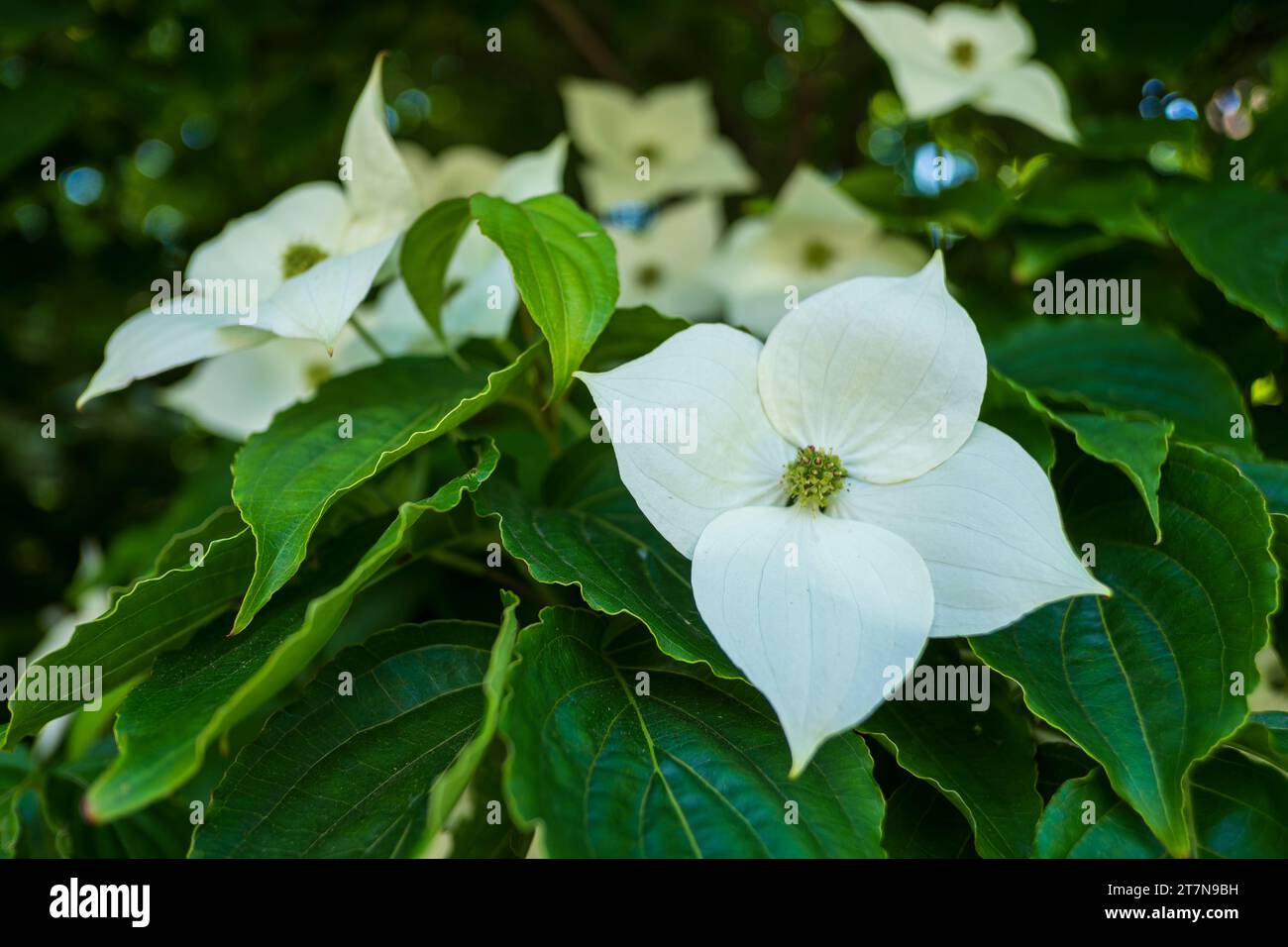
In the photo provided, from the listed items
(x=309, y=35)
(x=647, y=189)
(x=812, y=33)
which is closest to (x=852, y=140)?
(x=647, y=189)

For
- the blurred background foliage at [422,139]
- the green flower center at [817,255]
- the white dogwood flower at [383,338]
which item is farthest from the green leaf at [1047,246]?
the white dogwood flower at [383,338]

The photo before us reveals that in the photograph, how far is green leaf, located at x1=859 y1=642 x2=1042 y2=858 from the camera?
0.58 m

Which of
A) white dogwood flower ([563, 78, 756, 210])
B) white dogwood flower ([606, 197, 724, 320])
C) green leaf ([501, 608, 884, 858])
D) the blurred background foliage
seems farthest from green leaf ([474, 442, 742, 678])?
white dogwood flower ([563, 78, 756, 210])

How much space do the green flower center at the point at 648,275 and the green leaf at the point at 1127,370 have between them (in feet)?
2.03

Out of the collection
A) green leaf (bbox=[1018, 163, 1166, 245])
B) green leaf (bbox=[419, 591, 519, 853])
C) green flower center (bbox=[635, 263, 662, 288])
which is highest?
green flower center (bbox=[635, 263, 662, 288])

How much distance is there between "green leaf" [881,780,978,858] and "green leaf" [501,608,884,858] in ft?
0.27

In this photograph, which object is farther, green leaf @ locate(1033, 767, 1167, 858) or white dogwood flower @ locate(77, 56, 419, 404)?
white dogwood flower @ locate(77, 56, 419, 404)

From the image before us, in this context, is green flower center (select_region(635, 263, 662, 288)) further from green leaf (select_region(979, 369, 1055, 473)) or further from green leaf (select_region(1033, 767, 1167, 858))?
green leaf (select_region(1033, 767, 1167, 858))

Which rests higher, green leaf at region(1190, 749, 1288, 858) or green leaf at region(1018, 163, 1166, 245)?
green leaf at region(1018, 163, 1166, 245)

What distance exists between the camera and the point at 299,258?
2.82 ft

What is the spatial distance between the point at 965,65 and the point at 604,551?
91 cm

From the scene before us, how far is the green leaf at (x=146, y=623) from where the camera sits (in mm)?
602

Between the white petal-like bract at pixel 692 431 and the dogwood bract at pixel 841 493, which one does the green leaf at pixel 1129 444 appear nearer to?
the dogwood bract at pixel 841 493
